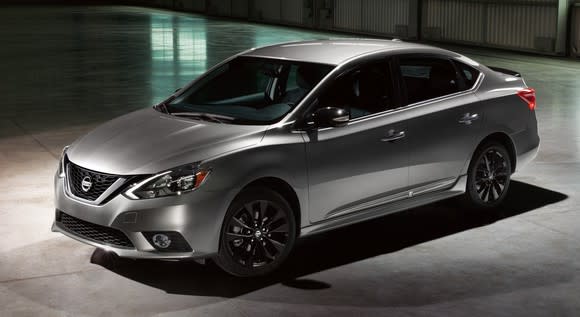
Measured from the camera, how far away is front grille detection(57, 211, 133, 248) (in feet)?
21.9

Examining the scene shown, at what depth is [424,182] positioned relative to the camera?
8.03m

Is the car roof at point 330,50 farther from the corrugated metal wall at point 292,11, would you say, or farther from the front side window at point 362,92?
the corrugated metal wall at point 292,11

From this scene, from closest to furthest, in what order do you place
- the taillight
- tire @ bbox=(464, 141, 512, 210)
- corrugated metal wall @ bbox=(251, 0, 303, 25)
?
tire @ bbox=(464, 141, 512, 210) → the taillight → corrugated metal wall @ bbox=(251, 0, 303, 25)

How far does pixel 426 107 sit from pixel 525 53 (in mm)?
19762

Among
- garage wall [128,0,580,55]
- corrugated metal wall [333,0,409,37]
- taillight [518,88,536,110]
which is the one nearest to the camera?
taillight [518,88,536,110]

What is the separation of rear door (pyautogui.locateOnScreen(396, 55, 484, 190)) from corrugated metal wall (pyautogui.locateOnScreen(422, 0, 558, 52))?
18593mm

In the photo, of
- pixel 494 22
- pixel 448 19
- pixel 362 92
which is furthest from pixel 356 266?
pixel 448 19

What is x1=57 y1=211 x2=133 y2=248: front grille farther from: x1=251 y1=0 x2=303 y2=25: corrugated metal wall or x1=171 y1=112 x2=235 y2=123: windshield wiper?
x1=251 y1=0 x2=303 y2=25: corrugated metal wall

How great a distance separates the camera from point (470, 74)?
875 cm

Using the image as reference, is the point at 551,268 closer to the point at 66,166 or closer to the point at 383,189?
the point at 383,189

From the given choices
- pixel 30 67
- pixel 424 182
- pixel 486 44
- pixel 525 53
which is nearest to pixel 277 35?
pixel 486 44

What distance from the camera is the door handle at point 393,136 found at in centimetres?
763

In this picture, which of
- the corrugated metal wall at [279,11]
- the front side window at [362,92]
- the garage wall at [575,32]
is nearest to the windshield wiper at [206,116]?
→ the front side window at [362,92]

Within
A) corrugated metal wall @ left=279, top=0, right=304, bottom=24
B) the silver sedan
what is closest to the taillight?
the silver sedan
